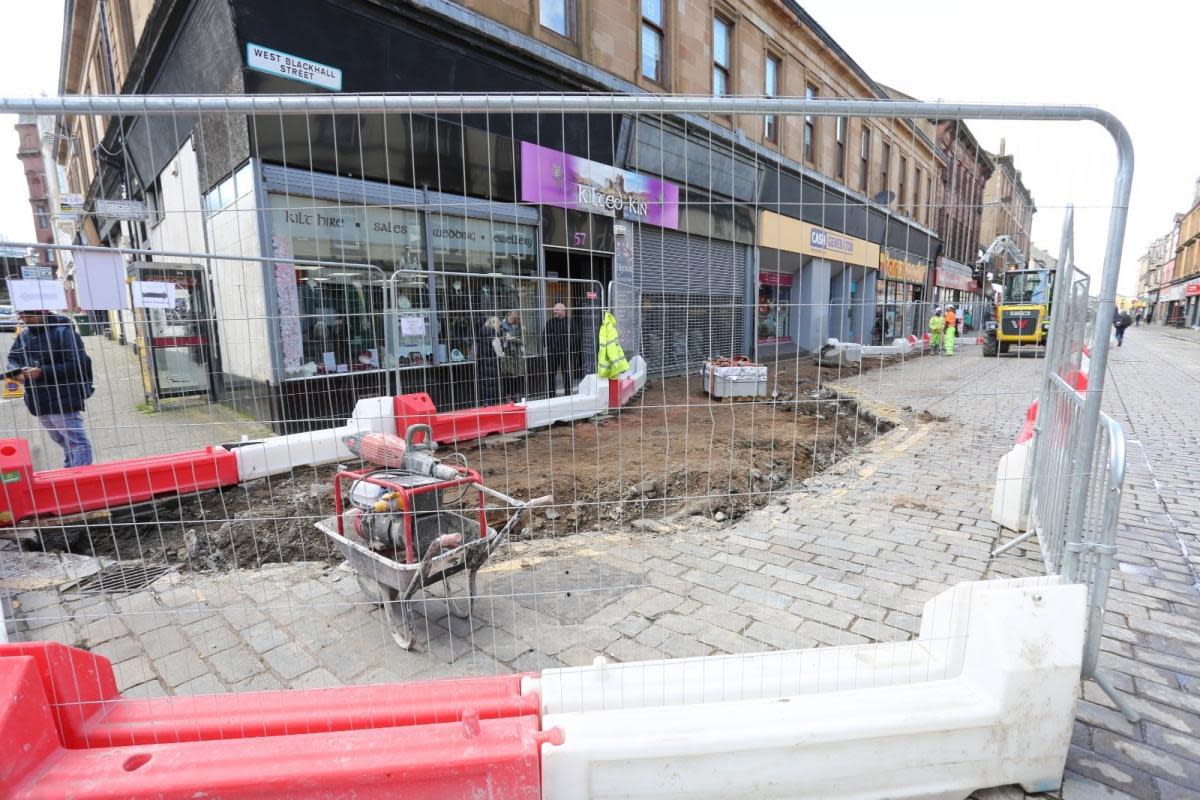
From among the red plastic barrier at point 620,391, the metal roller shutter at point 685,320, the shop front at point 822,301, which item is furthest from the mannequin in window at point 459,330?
the shop front at point 822,301

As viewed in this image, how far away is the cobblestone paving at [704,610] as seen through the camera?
281cm

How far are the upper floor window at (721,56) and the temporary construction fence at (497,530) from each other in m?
8.88

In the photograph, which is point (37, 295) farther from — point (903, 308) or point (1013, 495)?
point (1013, 495)

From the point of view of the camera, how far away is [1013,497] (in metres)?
4.67

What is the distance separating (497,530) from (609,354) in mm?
5315

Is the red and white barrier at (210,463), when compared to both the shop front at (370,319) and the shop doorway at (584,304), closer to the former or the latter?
the shop front at (370,319)

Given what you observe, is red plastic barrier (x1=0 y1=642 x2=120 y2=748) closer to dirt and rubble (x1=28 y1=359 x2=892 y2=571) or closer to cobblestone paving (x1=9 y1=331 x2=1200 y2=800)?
cobblestone paving (x1=9 y1=331 x2=1200 y2=800)

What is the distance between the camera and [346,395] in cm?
707

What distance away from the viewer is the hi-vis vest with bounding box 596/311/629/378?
8555 mm

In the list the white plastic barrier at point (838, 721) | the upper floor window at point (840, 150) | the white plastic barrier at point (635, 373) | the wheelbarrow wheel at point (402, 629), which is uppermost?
the upper floor window at point (840, 150)

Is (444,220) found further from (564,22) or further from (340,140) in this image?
(564,22)

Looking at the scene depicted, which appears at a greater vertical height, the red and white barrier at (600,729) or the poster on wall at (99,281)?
the poster on wall at (99,281)

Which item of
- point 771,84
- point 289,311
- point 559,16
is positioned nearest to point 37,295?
point 289,311

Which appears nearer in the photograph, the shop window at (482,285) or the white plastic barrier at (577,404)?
the shop window at (482,285)
